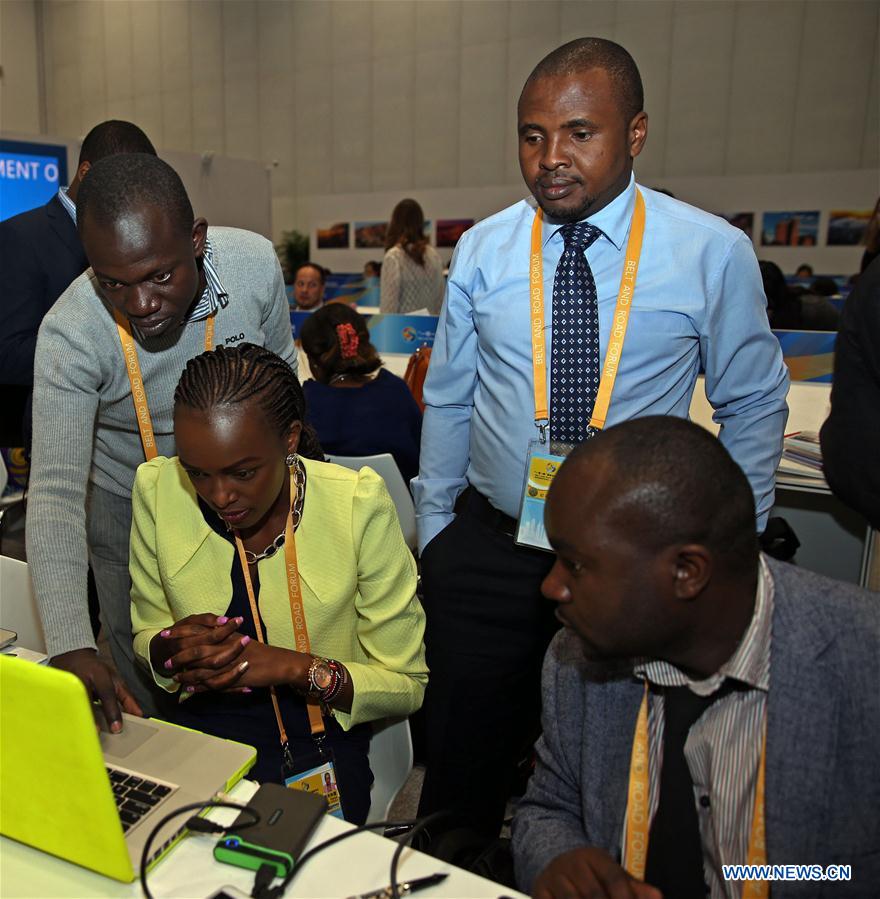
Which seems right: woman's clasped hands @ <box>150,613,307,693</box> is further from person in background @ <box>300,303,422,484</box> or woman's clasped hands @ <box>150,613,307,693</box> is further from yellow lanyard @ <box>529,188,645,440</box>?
person in background @ <box>300,303,422,484</box>

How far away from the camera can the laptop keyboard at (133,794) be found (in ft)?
3.24

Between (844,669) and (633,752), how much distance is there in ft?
0.95

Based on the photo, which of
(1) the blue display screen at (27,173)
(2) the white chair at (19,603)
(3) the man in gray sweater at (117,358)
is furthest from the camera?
(1) the blue display screen at (27,173)

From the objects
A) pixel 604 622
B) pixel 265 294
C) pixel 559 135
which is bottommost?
pixel 604 622

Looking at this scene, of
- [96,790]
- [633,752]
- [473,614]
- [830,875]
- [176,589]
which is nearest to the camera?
[96,790]

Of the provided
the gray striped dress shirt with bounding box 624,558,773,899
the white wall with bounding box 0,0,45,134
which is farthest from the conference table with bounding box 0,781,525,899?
the white wall with bounding box 0,0,45,134

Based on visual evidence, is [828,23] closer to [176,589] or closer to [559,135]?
[559,135]

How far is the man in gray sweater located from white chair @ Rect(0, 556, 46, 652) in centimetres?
23

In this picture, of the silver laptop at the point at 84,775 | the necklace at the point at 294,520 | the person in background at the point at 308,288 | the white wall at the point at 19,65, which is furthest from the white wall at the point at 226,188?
the white wall at the point at 19,65

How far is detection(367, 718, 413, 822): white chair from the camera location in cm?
161

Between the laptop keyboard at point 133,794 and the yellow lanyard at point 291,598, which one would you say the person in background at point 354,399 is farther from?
the laptop keyboard at point 133,794

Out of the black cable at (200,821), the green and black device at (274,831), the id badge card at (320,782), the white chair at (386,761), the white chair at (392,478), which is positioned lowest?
the white chair at (386,761)

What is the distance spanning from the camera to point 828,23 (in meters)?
8.85

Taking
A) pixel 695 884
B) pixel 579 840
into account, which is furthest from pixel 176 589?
pixel 695 884
